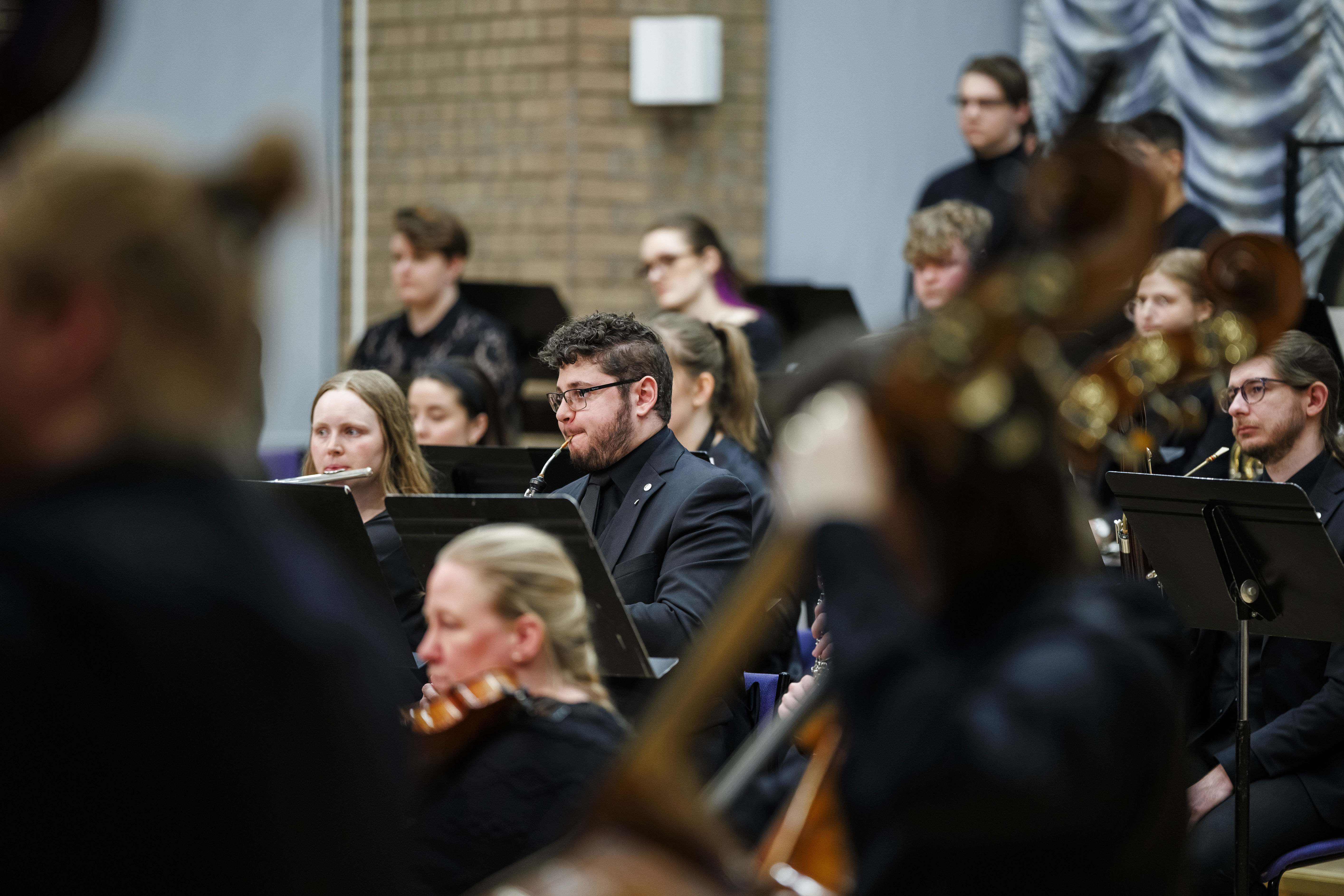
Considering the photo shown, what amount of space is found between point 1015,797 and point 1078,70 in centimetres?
587

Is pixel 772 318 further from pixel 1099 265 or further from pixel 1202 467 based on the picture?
pixel 1099 265

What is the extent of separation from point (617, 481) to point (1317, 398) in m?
1.70

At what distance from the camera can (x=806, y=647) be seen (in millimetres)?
4258

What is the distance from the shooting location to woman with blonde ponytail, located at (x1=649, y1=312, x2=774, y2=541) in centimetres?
433

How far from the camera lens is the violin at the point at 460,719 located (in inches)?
87.7

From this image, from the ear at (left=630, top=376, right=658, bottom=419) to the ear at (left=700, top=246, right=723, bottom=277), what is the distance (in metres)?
2.02

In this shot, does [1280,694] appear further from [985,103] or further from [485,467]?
[985,103]

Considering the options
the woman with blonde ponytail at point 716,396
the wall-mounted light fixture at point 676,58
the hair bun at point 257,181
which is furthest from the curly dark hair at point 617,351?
the wall-mounted light fixture at point 676,58

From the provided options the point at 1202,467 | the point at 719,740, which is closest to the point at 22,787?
the point at 719,740

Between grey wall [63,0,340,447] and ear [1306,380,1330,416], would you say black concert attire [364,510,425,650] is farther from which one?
grey wall [63,0,340,447]

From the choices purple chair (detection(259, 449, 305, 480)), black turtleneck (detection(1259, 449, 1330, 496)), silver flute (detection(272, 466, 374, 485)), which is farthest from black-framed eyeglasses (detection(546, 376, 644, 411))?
purple chair (detection(259, 449, 305, 480))

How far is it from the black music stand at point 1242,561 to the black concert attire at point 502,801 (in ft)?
4.99

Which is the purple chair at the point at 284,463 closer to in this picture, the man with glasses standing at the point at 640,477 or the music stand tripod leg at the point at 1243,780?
the man with glasses standing at the point at 640,477

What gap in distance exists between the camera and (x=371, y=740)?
46.3 inches
